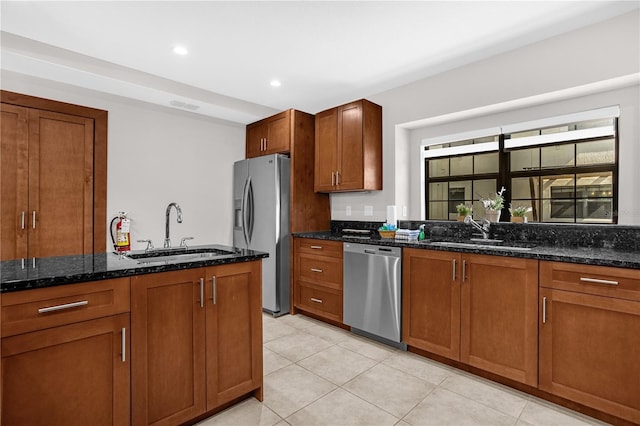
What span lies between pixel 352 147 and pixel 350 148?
0.03 meters

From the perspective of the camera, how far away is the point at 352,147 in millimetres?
3500

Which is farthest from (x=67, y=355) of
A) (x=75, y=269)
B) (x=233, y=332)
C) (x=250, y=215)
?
(x=250, y=215)

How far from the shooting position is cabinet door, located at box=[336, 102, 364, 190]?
344 centimetres

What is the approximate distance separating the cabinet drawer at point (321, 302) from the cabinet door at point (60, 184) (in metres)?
2.30

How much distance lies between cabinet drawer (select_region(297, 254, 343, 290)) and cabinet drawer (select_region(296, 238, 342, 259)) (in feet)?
0.18

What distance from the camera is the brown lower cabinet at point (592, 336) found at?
1.72 m

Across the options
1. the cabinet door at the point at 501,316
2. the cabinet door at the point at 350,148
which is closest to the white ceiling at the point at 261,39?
the cabinet door at the point at 350,148

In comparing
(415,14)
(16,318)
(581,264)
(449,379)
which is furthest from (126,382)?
(415,14)

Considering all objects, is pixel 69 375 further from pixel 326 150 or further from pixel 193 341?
pixel 326 150

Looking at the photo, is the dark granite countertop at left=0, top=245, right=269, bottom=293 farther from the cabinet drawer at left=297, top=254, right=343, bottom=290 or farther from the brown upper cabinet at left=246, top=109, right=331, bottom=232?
the brown upper cabinet at left=246, top=109, right=331, bottom=232

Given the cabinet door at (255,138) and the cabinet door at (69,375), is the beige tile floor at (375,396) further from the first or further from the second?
the cabinet door at (255,138)

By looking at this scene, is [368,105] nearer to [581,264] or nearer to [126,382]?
[581,264]

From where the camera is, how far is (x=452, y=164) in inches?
135

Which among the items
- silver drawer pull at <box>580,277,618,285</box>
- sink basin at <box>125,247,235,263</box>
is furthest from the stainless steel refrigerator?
silver drawer pull at <box>580,277,618,285</box>
